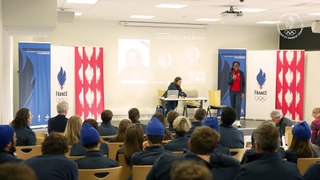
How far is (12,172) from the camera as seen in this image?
1.40 meters

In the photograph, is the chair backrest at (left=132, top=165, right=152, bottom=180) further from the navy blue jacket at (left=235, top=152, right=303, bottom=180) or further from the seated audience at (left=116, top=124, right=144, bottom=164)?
the navy blue jacket at (left=235, top=152, right=303, bottom=180)

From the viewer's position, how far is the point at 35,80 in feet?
35.1

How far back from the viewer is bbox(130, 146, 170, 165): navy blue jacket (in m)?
3.66

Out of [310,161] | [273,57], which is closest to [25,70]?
[273,57]

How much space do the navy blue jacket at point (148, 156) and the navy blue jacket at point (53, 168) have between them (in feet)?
2.59

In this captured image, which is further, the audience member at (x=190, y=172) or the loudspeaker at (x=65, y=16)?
the loudspeaker at (x=65, y=16)

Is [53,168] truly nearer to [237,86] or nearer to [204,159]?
[204,159]

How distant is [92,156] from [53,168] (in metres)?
0.69

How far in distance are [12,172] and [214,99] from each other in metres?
11.9

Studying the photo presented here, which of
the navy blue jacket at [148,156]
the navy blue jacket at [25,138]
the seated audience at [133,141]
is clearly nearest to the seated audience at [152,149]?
the navy blue jacket at [148,156]

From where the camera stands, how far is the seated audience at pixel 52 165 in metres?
2.87

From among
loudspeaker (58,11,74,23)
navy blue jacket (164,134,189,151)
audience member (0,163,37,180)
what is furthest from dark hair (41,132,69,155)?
loudspeaker (58,11,74,23)

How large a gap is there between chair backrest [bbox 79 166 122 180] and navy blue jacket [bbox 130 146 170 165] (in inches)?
11.6

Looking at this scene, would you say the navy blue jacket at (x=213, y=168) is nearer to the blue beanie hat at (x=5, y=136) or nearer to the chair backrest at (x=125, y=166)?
the chair backrest at (x=125, y=166)
